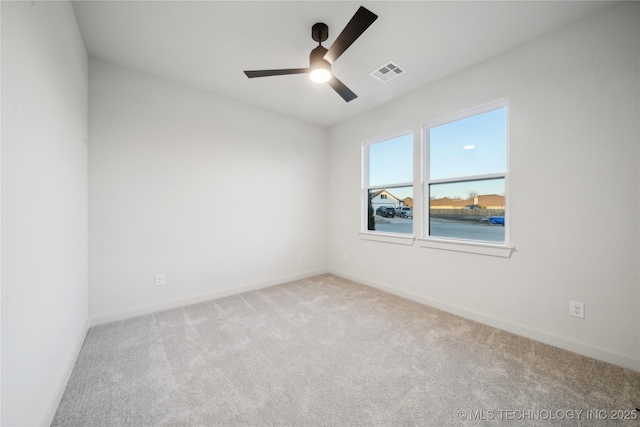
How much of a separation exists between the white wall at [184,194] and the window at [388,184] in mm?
1063

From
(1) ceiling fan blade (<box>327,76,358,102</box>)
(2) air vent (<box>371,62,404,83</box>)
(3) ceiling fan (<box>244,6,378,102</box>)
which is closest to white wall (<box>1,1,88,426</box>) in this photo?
(3) ceiling fan (<box>244,6,378,102</box>)

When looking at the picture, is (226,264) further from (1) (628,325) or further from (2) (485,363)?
(1) (628,325)

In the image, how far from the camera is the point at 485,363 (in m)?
1.88

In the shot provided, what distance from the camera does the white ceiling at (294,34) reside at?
1857 millimetres

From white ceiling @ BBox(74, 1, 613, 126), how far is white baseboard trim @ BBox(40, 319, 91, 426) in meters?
2.64

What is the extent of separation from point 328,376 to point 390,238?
6.87 feet

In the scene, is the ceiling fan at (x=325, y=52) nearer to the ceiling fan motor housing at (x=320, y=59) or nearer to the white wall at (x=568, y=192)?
the ceiling fan motor housing at (x=320, y=59)

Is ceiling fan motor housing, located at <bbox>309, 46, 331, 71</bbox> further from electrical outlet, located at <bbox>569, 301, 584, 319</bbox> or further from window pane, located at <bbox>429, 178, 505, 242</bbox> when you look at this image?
electrical outlet, located at <bbox>569, 301, 584, 319</bbox>

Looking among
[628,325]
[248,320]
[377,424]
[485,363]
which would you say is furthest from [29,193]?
[628,325]

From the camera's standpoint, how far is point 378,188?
3795mm

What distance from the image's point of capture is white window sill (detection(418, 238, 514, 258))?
2404 millimetres

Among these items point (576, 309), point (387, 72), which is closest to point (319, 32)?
point (387, 72)

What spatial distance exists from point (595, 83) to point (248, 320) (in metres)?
3.73

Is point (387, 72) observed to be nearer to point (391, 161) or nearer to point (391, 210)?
point (391, 161)
